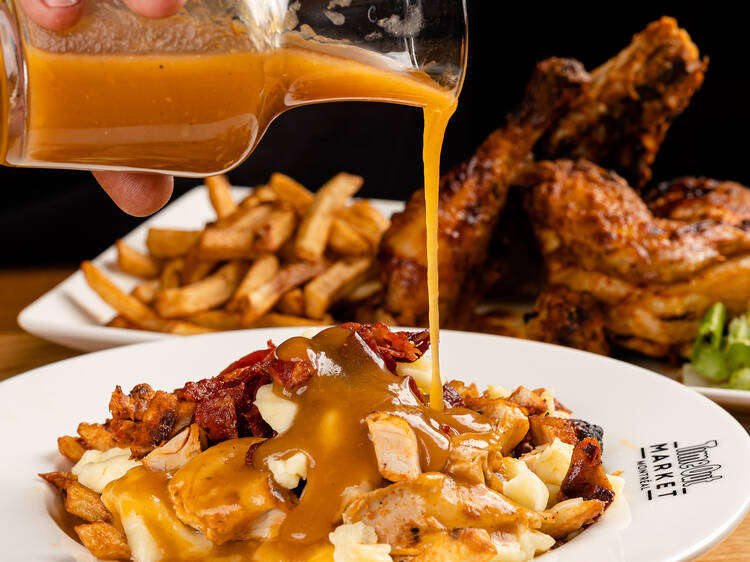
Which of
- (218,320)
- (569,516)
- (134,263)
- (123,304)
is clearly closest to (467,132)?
(134,263)

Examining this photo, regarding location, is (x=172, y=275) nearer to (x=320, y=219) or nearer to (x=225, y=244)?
(x=225, y=244)

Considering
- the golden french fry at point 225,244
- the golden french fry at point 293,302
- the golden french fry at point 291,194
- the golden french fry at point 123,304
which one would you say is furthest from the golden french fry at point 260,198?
the golden french fry at point 123,304

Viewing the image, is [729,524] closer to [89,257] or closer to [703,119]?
[703,119]

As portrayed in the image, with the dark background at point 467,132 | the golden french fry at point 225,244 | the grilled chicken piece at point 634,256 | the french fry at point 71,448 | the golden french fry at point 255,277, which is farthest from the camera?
the dark background at point 467,132

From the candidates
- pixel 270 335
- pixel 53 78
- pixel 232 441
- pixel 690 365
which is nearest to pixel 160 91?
pixel 53 78

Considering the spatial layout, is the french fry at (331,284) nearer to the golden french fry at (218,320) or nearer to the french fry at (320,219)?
the french fry at (320,219)

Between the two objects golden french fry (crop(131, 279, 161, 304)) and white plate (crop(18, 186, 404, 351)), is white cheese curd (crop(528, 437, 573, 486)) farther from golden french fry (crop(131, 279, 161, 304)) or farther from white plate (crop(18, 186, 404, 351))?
golden french fry (crop(131, 279, 161, 304))
